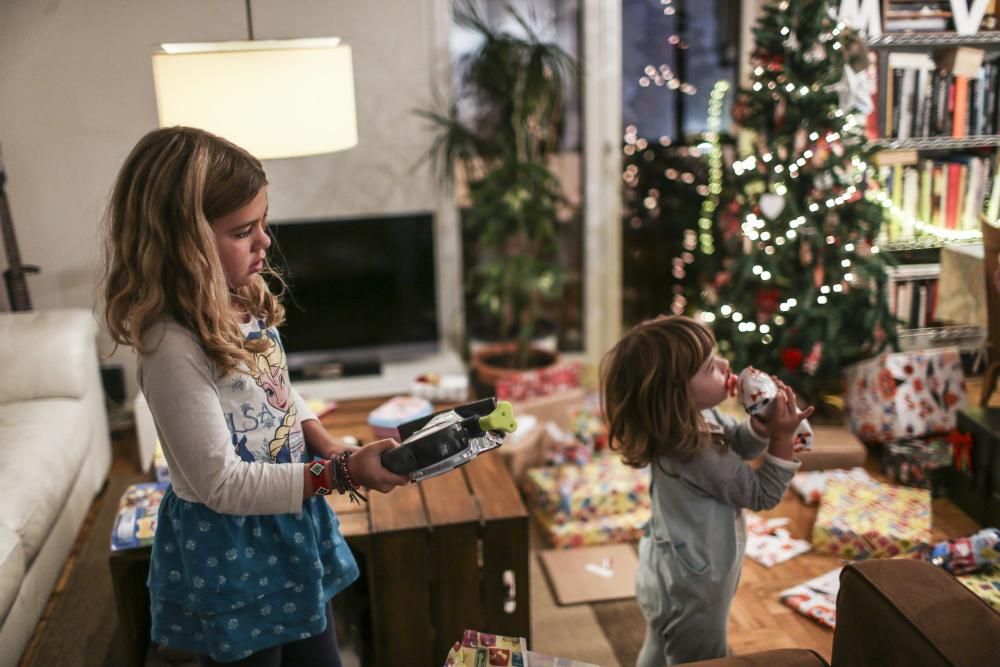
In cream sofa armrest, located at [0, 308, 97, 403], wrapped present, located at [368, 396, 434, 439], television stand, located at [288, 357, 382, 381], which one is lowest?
→ television stand, located at [288, 357, 382, 381]

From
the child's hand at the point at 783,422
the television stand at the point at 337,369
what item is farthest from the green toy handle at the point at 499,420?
the television stand at the point at 337,369

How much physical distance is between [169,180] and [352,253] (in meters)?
2.57

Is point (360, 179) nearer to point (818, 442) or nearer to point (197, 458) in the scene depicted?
point (818, 442)

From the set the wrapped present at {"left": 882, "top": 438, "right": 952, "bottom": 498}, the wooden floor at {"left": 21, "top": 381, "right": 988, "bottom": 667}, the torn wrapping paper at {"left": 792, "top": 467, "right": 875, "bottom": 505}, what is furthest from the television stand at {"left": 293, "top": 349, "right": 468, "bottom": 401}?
the wrapped present at {"left": 882, "top": 438, "right": 952, "bottom": 498}

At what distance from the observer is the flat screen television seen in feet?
12.4

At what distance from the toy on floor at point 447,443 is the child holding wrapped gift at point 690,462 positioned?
1.57 ft

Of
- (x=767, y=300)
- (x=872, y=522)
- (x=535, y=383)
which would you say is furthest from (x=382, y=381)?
(x=872, y=522)

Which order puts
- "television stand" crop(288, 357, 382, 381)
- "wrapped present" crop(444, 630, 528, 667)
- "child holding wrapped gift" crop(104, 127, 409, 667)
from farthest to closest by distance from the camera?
"television stand" crop(288, 357, 382, 381)
"wrapped present" crop(444, 630, 528, 667)
"child holding wrapped gift" crop(104, 127, 409, 667)

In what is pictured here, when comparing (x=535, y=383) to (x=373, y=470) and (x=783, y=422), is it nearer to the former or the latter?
(x=783, y=422)

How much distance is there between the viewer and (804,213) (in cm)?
340

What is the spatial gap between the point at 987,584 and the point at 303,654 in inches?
68.9

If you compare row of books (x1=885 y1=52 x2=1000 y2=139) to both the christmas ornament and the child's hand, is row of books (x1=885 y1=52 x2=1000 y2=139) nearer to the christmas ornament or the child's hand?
the christmas ornament

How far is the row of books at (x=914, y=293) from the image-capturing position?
3799 mm

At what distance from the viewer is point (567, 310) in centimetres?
438
